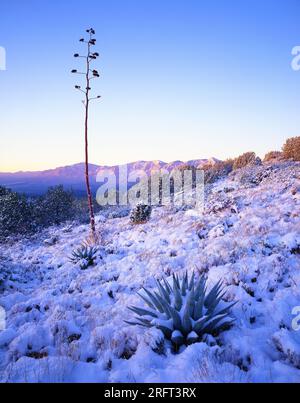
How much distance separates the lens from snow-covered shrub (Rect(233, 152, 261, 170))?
28.2 m

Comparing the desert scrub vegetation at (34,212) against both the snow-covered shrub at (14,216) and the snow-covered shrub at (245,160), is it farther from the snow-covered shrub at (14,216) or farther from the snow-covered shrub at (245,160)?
the snow-covered shrub at (245,160)

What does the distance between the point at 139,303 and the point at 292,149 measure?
24.2 m

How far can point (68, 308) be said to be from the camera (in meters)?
5.89

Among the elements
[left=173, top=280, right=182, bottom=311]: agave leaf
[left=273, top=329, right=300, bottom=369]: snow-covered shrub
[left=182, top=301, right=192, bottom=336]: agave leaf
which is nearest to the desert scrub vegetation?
[left=173, top=280, right=182, bottom=311]: agave leaf

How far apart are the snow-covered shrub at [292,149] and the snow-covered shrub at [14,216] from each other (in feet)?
73.7

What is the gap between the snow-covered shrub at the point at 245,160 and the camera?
2817cm

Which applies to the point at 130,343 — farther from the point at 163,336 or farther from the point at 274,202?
the point at 274,202

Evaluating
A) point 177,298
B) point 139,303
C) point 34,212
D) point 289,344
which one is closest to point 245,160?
point 34,212

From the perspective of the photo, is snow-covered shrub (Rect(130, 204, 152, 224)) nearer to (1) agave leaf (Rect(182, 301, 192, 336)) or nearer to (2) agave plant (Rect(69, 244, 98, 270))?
(2) agave plant (Rect(69, 244, 98, 270))

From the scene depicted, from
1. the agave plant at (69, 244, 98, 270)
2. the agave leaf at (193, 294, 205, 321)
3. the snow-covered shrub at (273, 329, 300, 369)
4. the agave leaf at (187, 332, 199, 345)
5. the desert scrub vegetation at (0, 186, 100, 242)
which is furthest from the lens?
the desert scrub vegetation at (0, 186, 100, 242)

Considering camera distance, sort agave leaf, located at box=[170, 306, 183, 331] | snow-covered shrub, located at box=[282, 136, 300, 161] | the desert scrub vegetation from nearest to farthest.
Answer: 1. agave leaf, located at box=[170, 306, 183, 331]
2. the desert scrub vegetation
3. snow-covered shrub, located at box=[282, 136, 300, 161]

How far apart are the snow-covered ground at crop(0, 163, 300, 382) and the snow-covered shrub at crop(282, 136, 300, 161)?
47.8 feet

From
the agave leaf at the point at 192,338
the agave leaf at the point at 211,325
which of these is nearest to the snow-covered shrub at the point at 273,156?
the agave leaf at the point at 211,325
